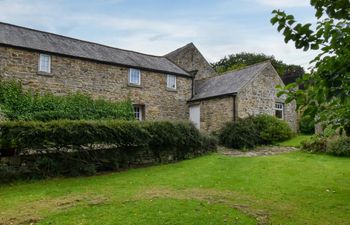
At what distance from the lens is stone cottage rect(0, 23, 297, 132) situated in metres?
17.7

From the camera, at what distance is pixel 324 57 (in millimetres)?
3850

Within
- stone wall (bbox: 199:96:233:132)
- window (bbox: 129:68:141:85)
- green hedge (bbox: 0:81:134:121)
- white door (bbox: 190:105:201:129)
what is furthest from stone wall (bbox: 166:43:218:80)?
green hedge (bbox: 0:81:134:121)

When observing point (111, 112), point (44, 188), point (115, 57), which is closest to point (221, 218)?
point (44, 188)

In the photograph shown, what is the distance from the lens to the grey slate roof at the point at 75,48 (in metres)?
17.9

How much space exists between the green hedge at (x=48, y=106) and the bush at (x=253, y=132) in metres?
6.86

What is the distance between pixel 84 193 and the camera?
8961mm

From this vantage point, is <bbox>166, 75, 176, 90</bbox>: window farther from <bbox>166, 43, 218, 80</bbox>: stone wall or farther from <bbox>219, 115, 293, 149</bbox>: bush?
<bbox>166, 43, 218, 80</bbox>: stone wall

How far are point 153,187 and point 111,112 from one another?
10998 mm

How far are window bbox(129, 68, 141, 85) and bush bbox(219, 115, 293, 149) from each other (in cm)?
690

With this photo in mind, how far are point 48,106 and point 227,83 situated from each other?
41.4 feet

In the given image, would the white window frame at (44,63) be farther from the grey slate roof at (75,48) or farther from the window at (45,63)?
the grey slate roof at (75,48)

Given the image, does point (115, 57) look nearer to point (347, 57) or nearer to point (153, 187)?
point (153, 187)

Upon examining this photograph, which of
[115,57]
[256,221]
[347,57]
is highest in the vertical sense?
[115,57]

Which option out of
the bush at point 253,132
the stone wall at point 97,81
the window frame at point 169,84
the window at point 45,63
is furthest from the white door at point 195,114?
the window at point 45,63
